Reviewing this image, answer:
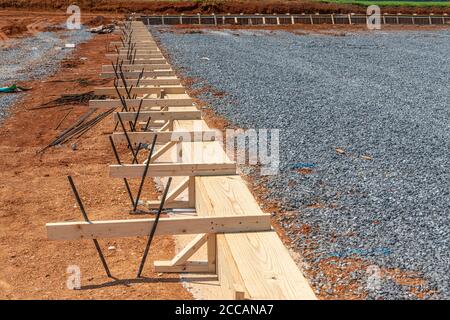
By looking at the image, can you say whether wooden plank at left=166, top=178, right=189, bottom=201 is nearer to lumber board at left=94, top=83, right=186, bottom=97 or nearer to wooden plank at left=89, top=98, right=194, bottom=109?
wooden plank at left=89, top=98, right=194, bottom=109

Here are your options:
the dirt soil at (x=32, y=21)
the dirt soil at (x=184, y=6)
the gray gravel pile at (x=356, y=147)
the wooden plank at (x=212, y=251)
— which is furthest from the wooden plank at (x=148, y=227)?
the dirt soil at (x=184, y=6)

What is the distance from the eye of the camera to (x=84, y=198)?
24.8ft

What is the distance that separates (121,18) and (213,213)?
1441 inches

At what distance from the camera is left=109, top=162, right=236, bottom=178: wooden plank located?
255 inches

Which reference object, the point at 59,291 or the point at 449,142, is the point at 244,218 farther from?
the point at 449,142

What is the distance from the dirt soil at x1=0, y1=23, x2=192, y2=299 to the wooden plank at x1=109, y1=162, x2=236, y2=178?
0.72 m

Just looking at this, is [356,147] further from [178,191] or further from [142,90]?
[142,90]

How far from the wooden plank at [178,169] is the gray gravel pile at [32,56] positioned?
699 cm

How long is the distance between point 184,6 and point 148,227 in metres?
41.6

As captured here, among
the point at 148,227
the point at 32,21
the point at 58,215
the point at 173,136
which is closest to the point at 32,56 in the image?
the point at 32,21

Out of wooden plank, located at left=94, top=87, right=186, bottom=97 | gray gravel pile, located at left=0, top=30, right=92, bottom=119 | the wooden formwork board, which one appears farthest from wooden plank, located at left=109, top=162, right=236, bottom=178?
gray gravel pile, located at left=0, top=30, right=92, bottom=119

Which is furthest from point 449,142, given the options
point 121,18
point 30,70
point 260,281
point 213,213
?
point 121,18

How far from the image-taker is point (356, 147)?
901cm

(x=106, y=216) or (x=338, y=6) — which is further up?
(x=338, y=6)
